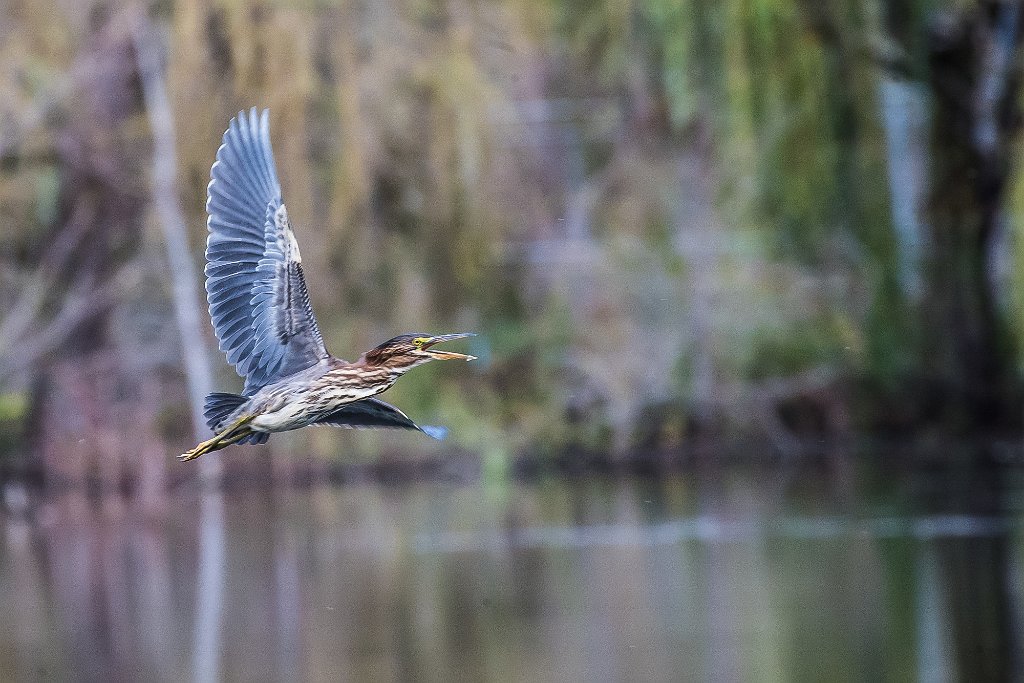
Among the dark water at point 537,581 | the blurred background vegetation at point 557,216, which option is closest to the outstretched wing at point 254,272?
the dark water at point 537,581

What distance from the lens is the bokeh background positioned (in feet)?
29.3

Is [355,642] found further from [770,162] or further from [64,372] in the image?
[64,372]

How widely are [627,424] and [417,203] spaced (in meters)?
2.63

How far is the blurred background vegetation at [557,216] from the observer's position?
1111 cm

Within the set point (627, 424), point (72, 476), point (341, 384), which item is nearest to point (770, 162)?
point (627, 424)

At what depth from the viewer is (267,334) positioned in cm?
484

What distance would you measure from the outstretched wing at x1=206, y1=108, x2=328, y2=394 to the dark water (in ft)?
9.71

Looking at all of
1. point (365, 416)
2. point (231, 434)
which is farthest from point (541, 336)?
point (231, 434)

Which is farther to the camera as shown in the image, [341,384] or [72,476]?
[72,476]

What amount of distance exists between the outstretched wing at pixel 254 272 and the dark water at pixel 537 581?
2959mm

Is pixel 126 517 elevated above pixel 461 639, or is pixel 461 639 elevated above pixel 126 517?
pixel 126 517

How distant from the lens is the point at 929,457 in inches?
508

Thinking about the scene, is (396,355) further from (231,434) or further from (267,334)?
(231,434)

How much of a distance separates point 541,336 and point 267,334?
28.5 feet
